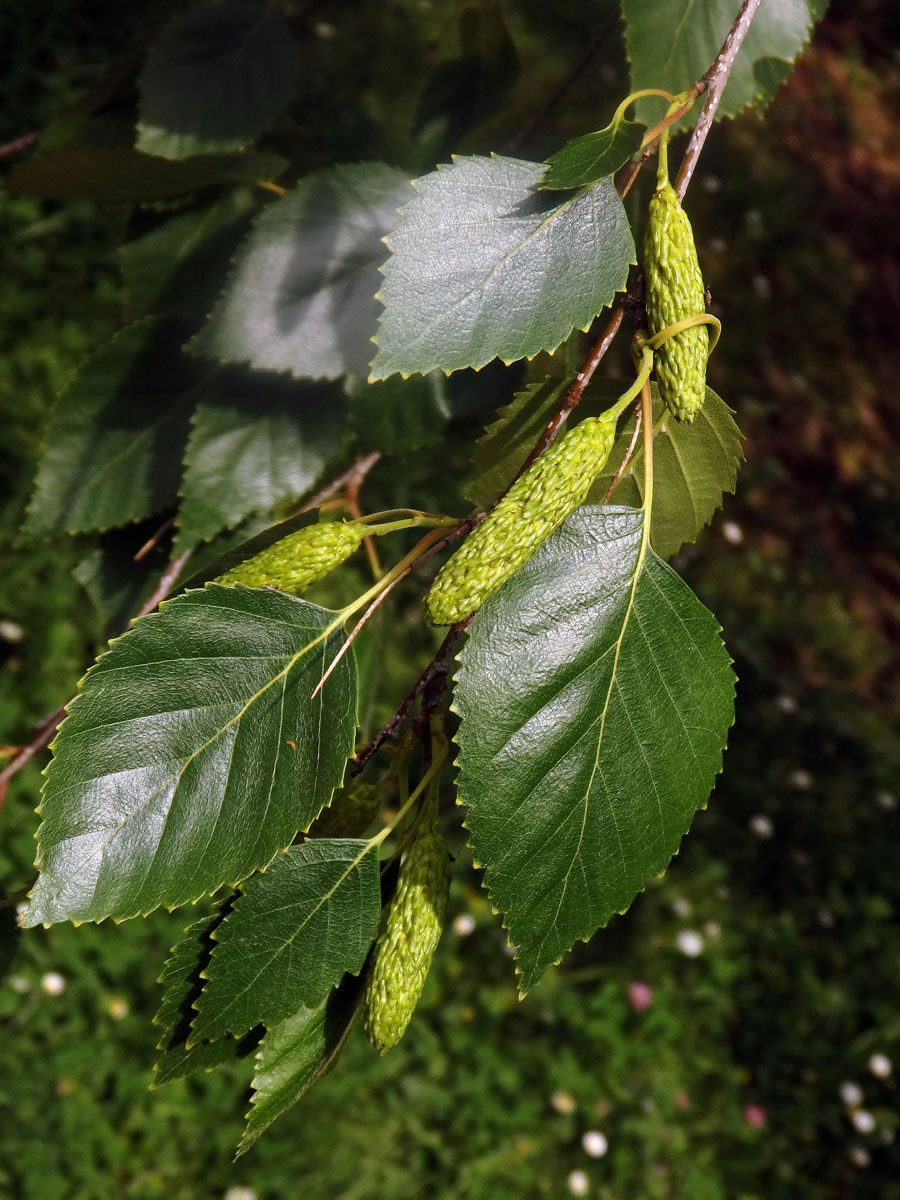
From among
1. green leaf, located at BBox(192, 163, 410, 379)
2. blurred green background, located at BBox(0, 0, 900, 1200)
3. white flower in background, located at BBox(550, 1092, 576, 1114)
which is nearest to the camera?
green leaf, located at BBox(192, 163, 410, 379)

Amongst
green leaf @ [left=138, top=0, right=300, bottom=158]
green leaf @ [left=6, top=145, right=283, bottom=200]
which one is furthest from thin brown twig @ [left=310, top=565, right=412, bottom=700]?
green leaf @ [left=138, top=0, right=300, bottom=158]

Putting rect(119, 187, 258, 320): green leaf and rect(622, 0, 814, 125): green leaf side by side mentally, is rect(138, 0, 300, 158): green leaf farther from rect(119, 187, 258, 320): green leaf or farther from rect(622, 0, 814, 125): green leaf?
rect(622, 0, 814, 125): green leaf

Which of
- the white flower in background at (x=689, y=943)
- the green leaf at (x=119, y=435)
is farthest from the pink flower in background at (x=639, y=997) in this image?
the green leaf at (x=119, y=435)

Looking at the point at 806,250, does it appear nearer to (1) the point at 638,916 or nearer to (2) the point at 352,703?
(1) the point at 638,916

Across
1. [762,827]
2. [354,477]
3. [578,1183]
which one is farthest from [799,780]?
[354,477]

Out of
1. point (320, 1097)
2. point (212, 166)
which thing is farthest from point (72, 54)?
→ point (320, 1097)

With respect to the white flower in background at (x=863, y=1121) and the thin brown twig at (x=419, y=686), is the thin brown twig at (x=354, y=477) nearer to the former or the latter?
the thin brown twig at (x=419, y=686)

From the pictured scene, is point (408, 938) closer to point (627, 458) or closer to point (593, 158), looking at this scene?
point (627, 458)
